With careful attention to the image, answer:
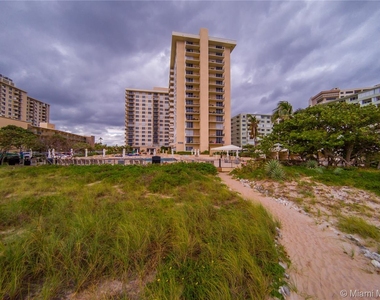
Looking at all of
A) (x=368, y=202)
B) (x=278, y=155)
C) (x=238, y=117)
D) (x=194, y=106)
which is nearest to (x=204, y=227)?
(x=368, y=202)

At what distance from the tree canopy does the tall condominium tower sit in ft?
89.4

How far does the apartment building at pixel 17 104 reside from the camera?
63031mm

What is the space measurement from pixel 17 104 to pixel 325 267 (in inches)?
4082

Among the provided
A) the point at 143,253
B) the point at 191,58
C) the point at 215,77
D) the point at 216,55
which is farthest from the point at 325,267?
the point at 216,55

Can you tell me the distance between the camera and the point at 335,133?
39.6ft

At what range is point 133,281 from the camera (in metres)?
2.42

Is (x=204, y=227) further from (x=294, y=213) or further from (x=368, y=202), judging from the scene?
(x=368, y=202)

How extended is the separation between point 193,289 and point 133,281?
38.2 inches

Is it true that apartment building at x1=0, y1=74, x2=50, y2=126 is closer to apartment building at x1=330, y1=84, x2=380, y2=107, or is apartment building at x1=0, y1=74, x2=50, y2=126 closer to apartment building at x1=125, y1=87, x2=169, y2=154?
apartment building at x1=125, y1=87, x2=169, y2=154

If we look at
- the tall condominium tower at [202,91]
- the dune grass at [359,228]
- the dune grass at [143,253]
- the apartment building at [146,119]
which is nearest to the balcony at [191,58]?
the tall condominium tower at [202,91]

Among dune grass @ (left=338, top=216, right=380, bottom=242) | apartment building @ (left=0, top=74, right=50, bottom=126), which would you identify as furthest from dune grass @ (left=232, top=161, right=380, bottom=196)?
apartment building @ (left=0, top=74, right=50, bottom=126)

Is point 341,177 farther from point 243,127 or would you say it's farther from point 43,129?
point 43,129

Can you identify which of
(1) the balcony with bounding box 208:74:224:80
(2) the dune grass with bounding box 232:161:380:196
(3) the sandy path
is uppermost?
(1) the balcony with bounding box 208:74:224:80

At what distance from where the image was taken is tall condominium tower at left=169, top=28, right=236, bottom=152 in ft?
134
